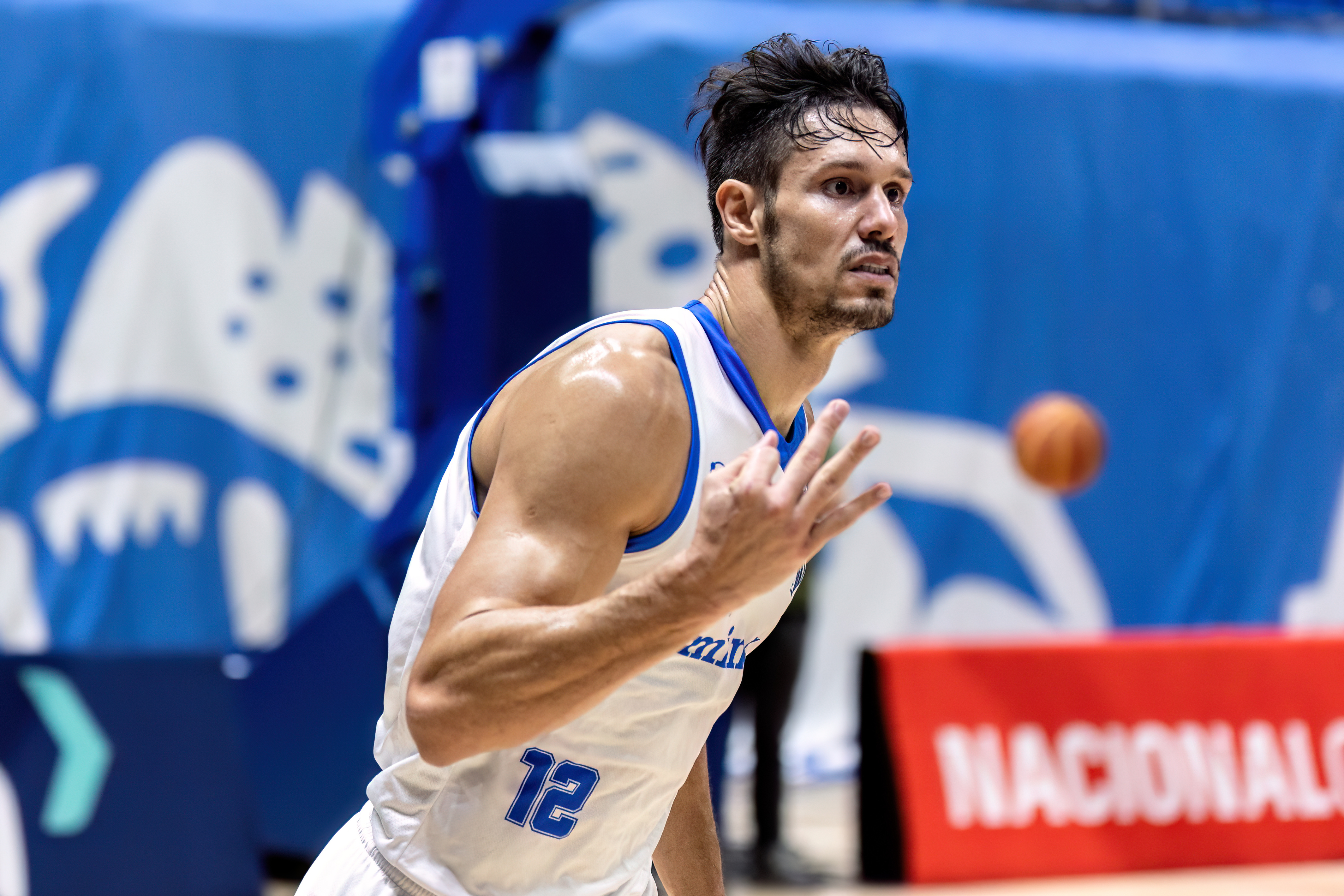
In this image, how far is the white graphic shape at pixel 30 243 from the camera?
7.44m

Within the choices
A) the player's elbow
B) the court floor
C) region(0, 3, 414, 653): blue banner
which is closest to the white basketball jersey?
the player's elbow

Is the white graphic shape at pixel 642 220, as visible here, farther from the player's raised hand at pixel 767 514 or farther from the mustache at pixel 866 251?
the player's raised hand at pixel 767 514

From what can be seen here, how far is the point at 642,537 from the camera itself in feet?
6.04

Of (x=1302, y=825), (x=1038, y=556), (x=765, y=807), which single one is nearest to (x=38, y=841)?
(x=765, y=807)

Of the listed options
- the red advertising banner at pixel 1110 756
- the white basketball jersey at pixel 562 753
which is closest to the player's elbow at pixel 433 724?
the white basketball jersey at pixel 562 753

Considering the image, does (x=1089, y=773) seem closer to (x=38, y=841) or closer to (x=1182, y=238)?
(x=38, y=841)

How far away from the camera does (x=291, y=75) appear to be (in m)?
7.72

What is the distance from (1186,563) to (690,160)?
141 inches

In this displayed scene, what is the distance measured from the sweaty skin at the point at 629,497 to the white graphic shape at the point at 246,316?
18.2 ft

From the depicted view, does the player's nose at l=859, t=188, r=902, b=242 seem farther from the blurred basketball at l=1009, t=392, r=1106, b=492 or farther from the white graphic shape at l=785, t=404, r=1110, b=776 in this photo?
the white graphic shape at l=785, t=404, r=1110, b=776

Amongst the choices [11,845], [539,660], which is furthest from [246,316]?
[539,660]

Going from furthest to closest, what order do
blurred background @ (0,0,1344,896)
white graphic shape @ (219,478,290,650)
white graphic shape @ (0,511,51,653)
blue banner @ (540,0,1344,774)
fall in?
blue banner @ (540,0,1344,774), white graphic shape @ (219,478,290,650), white graphic shape @ (0,511,51,653), blurred background @ (0,0,1344,896)

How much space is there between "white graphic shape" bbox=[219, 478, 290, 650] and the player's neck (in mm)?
5938

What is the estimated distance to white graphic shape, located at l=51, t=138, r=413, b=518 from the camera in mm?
7555
